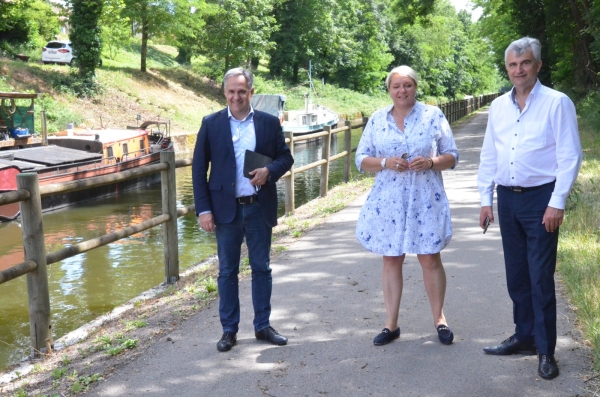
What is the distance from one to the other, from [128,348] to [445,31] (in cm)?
7233

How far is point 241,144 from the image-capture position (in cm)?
503

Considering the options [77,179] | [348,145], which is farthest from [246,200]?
[77,179]

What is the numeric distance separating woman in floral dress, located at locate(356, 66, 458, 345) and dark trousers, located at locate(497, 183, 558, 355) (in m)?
0.45

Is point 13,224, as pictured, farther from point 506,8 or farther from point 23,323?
point 506,8

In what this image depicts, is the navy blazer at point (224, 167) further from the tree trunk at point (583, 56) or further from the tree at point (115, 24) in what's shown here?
the tree at point (115, 24)

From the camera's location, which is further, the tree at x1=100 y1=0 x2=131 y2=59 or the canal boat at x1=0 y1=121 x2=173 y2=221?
the tree at x1=100 y1=0 x2=131 y2=59

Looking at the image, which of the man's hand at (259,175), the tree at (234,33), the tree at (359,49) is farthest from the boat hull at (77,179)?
the tree at (359,49)

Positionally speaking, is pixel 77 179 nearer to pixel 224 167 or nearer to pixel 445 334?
pixel 224 167

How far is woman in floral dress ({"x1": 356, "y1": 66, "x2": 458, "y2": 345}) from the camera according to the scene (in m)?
4.75

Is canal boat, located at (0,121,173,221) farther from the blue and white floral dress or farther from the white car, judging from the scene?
the blue and white floral dress

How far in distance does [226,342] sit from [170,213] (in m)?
2.93

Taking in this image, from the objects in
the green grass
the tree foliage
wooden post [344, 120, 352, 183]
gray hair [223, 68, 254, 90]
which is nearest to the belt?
gray hair [223, 68, 254, 90]

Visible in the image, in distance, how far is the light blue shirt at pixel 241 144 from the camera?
5012mm

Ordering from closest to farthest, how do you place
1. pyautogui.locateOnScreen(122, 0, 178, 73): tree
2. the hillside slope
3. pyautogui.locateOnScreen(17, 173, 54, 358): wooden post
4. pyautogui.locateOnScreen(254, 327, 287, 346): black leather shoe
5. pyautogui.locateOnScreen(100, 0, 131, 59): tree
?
pyautogui.locateOnScreen(254, 327, 287, 346): black leather shoe, pyautogui.locateOnScreen(17, 173, 54, 358): wooden post, the hillside slope, pyautogui.locateOnScreen(100, 0, 131, 59): tree, pyautogui.locateOnScreen(122, 0, 178, 73): tree
